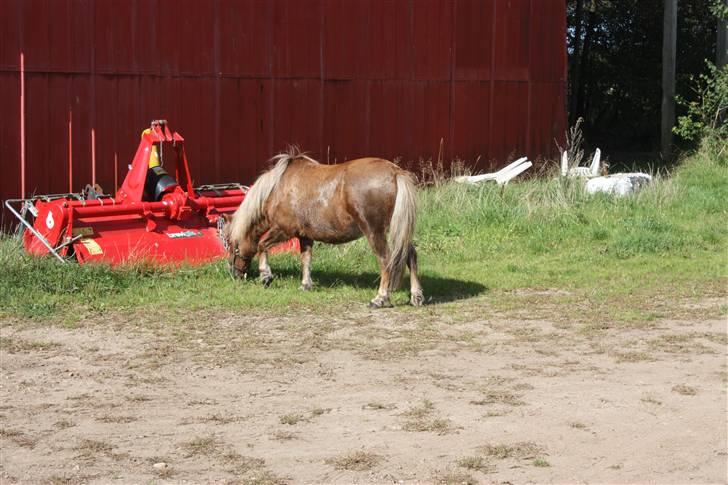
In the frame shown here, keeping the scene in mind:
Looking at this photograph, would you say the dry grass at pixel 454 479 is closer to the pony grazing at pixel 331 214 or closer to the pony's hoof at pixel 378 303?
the pony grazing at pixel 331 214

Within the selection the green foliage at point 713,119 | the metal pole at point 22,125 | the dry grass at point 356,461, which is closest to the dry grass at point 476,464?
the dry grass at point 356,461

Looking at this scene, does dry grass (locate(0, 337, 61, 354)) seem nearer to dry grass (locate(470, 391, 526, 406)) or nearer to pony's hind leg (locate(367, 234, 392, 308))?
pony's hind leg (locate(367, 234, 392, 308))

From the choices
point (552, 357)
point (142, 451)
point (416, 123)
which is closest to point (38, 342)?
point (142, 451)

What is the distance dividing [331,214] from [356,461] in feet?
16.2

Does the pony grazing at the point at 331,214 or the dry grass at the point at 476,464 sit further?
the pony grazing at the point at 331,214

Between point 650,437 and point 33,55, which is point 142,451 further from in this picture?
point 33,55

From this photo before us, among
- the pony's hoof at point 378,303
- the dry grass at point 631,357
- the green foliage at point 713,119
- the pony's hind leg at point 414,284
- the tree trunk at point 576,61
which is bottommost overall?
the dry grass at point 631,357

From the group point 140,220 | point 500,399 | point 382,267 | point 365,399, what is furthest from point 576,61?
point 365,399

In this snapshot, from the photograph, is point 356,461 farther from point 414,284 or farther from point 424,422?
point 414,284

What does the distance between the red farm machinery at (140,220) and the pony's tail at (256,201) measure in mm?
872

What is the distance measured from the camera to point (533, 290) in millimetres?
11344

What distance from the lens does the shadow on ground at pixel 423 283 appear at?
11.1 m

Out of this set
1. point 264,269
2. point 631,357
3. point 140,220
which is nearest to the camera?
point 631,357

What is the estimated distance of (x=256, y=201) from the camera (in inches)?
438
